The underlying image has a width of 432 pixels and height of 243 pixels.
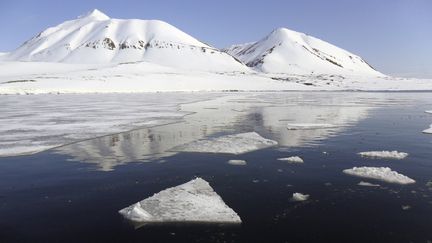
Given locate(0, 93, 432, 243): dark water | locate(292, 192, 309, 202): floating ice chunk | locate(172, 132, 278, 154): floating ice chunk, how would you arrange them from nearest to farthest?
locate(0, 93, 432, 243): dark water < locate(292, 192, 309, 202): floating ice chunk < locate(172, 132, 278, 154): floating ice chunk

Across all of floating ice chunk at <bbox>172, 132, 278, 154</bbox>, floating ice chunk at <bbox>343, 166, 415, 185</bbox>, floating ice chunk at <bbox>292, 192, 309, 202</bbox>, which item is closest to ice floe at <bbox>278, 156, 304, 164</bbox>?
floating ice chunk at <bbox>343, 166, 415, 185</bbox>

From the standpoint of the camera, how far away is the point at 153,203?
388 inches

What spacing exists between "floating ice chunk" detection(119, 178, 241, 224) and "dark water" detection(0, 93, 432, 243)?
0.28 m

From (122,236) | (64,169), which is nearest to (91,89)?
(64,169)

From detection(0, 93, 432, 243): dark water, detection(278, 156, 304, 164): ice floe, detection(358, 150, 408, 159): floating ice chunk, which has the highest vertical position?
detection(358, 150, 408, 159): floating ice chunk

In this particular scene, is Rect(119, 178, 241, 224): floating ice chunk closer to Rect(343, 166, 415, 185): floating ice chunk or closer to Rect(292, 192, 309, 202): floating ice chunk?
Rect(292, 192, 309, 202): floating ice chunk

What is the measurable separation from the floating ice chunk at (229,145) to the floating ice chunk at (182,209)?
602 centimetres

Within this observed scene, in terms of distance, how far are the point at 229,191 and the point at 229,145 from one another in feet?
21.4

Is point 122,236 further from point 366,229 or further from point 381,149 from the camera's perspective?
point 381,149

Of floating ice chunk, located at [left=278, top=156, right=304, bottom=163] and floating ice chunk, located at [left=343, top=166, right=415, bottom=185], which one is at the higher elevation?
floating ice chunk, located at [left=343, top=166, right=415, bottom=185]

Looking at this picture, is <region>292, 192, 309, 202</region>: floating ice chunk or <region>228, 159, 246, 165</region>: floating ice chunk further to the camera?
<region>228, 159, 246, 165</region>: floating ice chunk

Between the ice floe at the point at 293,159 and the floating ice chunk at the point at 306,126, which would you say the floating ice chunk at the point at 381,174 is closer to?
the ice floe at the point at 293,159

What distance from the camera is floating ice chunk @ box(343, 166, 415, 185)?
11948mm

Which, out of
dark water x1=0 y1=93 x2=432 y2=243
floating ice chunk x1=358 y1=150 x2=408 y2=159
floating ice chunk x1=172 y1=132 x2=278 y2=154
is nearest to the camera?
dark water x1=0 y1=93 x2=432 y2=243
